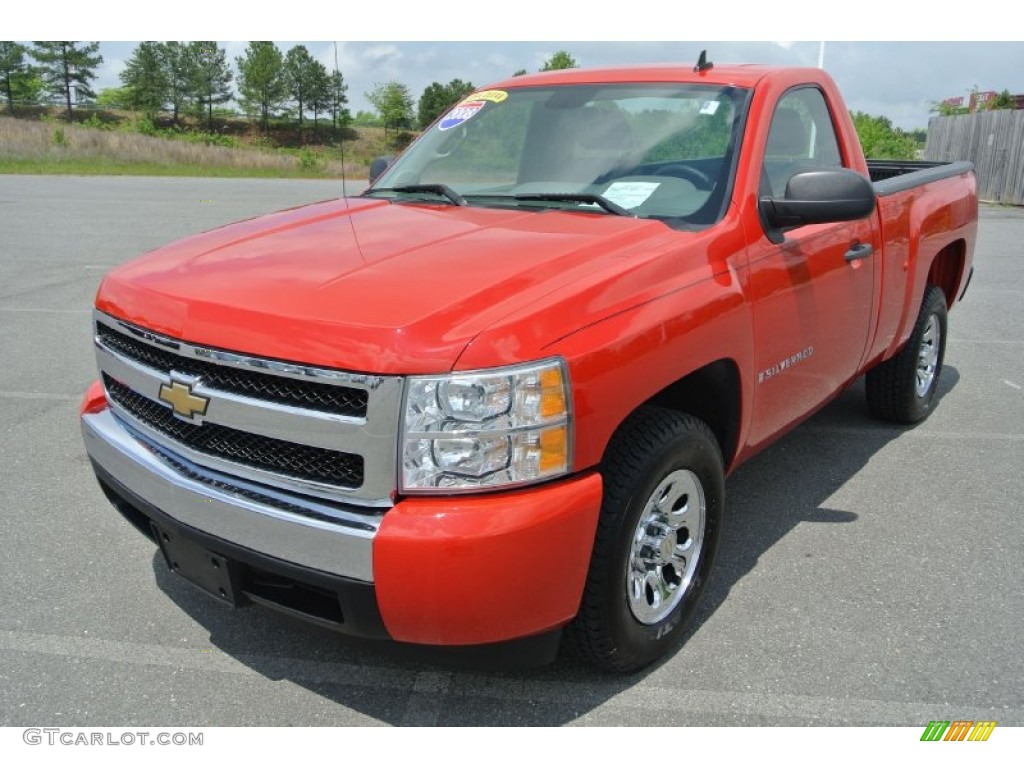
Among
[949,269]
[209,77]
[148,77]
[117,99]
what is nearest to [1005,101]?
[949,269]

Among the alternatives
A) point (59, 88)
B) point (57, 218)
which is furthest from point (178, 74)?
point (57, 218)

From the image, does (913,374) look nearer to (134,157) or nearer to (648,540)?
(648,540)

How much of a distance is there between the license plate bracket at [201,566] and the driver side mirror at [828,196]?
7.16 feet

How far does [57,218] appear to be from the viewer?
50.8 feet

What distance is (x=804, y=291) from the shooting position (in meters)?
3.31

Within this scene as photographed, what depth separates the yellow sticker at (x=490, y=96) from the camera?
4.06 metres

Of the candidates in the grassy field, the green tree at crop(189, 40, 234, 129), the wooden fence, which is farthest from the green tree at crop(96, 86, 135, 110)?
the wooden fence

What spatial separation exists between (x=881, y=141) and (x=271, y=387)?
30349 mm

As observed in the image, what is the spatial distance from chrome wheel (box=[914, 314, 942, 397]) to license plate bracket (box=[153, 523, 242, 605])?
13.1 feet

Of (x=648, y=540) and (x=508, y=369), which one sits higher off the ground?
(x=508, y=369)

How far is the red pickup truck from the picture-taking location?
214 cm

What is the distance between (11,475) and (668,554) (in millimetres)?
3212

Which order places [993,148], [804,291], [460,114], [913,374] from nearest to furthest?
[804,291], [460,114], [913,374], [993,148]

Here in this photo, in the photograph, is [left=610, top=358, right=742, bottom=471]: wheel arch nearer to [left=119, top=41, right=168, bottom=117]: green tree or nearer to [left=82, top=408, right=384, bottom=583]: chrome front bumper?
[left=82, top=408, right=384, bottom=583]: chrome front bumper
